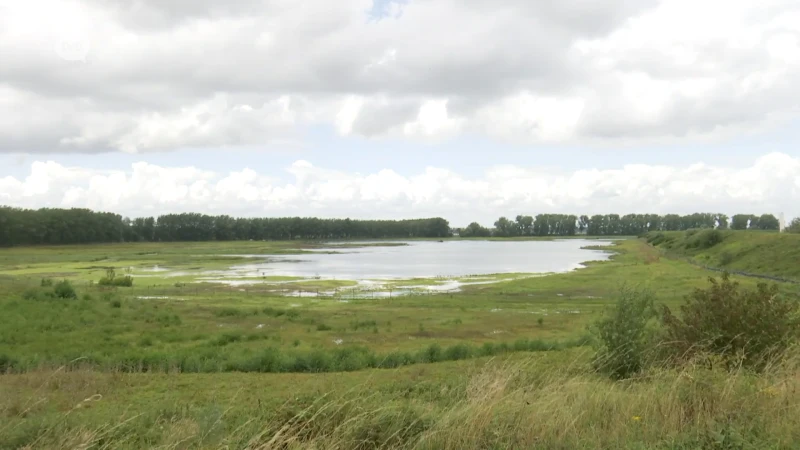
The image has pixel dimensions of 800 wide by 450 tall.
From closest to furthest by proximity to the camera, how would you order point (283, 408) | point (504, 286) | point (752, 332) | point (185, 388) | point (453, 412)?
point (453, 412) → point (283, 408) → point (752, 332) → point (185, 388) → point (504, 286)

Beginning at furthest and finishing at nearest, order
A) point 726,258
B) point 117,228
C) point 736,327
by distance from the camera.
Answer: point 117,228, point 726,258, point 736,327

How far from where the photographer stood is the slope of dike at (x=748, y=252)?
4744 centimetres

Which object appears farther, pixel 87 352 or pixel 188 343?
pixel 188 343

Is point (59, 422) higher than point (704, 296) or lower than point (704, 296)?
lower

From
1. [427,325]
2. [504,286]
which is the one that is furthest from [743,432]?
[504,286]

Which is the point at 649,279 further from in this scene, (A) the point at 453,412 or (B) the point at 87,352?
(A) the point at 453,412

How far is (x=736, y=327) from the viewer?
36.2 feet

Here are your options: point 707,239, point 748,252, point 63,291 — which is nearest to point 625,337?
point 63,291

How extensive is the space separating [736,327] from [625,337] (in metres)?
1.97

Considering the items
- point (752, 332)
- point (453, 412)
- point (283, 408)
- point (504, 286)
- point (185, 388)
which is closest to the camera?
point (453, 412)

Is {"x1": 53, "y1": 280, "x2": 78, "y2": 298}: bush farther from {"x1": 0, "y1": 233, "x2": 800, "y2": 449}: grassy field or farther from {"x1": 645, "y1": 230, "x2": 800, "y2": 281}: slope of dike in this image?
{"x1": 645, "y1": 230, "x2": 800, "y2": 281}: slope of dike

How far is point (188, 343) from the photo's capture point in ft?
77.9

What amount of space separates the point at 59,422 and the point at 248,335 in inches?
692

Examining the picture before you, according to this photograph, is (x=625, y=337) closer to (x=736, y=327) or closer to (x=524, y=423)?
(x=736, y=327)
